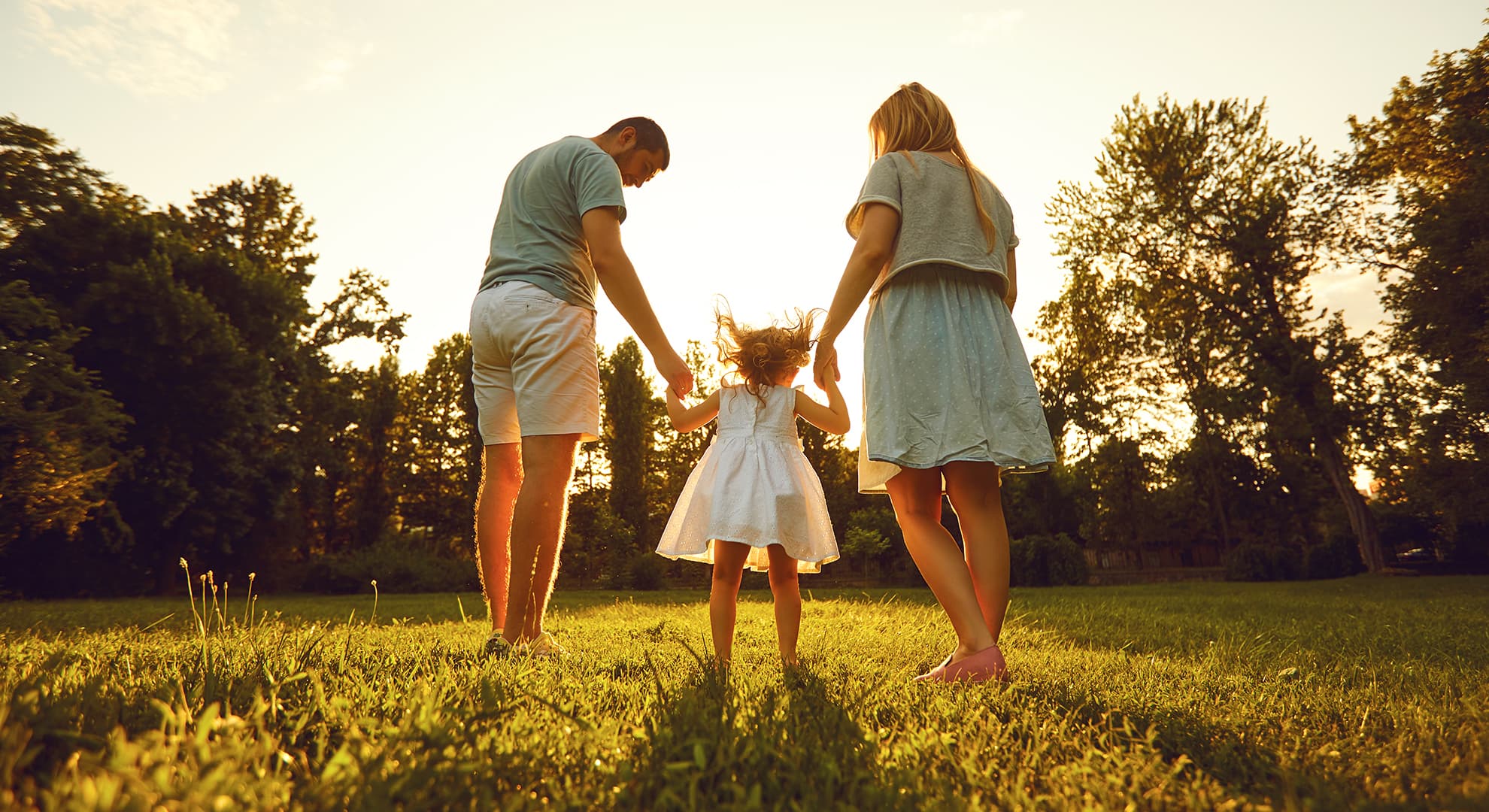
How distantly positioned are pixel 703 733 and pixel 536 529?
79.8 inches

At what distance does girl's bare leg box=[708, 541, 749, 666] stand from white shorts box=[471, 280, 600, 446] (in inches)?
31.8

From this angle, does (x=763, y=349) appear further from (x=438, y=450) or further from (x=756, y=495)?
(x=438, y=450)

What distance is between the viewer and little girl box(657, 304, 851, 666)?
11.5 feet

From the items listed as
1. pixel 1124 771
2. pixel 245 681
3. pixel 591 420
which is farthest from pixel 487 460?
pixel 1124 771

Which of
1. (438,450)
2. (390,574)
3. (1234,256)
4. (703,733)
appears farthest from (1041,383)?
(703,733)

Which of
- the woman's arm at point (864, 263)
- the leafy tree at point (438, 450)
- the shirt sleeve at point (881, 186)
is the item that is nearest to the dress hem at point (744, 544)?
the woman's arm at point (864, 263)

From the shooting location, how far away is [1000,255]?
3.53 metres

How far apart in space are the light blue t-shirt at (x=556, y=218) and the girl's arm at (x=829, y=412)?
3.79ft

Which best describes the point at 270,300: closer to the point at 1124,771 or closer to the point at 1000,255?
the point at 1000,255

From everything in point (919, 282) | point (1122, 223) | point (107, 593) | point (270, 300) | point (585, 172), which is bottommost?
point (107, 593)

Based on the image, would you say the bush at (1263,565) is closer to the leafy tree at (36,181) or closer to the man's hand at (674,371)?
the man's hand at (674,371)

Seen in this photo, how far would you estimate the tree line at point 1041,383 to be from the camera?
16312 mm

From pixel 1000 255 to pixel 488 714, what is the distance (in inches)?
112

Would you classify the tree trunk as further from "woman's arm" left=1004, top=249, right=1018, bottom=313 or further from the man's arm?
the man's arm
